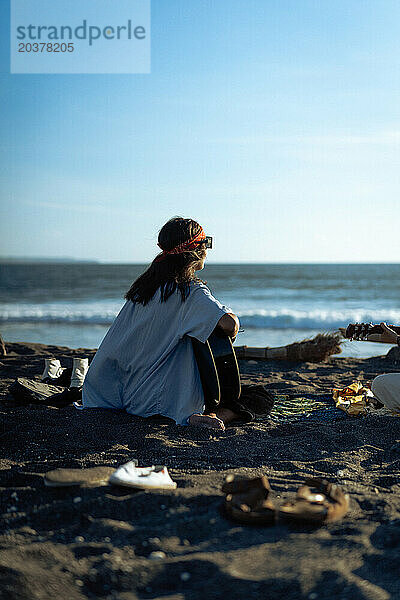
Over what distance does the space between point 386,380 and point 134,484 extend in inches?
98.8

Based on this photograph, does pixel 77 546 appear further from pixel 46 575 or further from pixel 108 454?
pixel 108 454

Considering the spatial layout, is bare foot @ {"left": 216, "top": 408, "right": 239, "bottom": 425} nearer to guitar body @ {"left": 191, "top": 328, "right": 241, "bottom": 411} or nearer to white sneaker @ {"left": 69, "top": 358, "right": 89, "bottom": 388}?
guitar body @ {"left": 191, "top": 328, "right": 241, "bottom": 411}

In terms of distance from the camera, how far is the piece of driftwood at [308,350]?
7.16 m

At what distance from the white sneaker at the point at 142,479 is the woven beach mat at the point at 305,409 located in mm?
1923

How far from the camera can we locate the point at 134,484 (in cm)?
253

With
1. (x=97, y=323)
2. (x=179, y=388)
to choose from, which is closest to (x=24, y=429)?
(x=179, y=388)

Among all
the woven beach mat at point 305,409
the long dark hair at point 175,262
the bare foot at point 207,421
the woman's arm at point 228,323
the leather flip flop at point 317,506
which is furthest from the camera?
the woven beach mat at point 305,409

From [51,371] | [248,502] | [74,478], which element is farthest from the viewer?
[51,371]

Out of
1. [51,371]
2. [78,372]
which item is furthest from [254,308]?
[78,372]

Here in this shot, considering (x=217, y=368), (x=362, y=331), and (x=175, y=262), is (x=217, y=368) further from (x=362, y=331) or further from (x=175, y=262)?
(x=362, y=331)

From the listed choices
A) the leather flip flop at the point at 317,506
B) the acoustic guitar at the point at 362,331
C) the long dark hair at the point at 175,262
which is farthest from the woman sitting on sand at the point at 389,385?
the leather flip flop at the point at 317,506

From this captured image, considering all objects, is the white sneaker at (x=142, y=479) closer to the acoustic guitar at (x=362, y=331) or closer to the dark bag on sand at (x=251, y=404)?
the dark bag on sand at (x=251, y=404)

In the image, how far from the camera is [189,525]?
2242 millimetres

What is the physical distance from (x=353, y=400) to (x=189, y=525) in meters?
2.86
